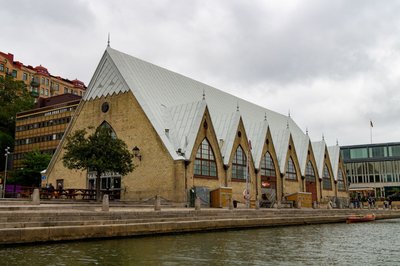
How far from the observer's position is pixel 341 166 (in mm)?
77812

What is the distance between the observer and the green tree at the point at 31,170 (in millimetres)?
72125

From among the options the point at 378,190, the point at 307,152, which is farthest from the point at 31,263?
the point at 378,190

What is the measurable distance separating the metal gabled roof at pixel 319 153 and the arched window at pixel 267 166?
13877 millimetres

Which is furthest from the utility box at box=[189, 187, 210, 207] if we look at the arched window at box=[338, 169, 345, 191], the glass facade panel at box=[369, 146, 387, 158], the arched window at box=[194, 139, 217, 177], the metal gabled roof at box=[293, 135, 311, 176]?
the glass facade panel at box=[369, 146, 387, 158]

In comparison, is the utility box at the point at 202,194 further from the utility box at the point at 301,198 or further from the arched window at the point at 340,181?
the arched window at the point at 340,181

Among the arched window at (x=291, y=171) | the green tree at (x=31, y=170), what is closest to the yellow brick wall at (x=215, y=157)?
the arched window at (x=291, y=171)

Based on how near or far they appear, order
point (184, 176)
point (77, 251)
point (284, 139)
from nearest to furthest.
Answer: point (77, 251), point (184, 176), point (284, 139)

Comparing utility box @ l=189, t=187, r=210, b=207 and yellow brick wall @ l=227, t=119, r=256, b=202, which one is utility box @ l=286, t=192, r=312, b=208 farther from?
utility box @ l=189, t=187, r=210, b=207

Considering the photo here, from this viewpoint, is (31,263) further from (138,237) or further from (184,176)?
(184,176)

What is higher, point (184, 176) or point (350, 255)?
point (184, 176)

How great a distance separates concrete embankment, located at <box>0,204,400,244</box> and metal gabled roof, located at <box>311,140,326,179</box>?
114ft

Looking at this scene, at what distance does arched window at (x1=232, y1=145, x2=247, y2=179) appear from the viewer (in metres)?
49.7

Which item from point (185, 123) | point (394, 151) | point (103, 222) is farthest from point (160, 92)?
point (394, 151)

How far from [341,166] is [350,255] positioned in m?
61.8
